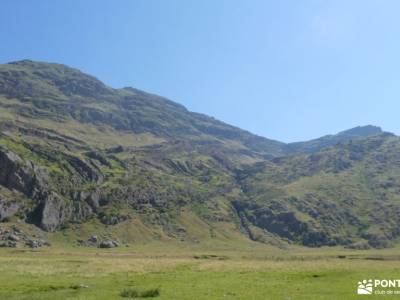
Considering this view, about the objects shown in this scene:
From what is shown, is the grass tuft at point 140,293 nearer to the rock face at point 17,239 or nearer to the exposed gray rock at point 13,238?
the rock face at point 17,239

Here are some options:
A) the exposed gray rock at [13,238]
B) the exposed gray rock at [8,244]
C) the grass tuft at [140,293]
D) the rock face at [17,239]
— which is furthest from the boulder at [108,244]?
the grass tuft at [140,293]

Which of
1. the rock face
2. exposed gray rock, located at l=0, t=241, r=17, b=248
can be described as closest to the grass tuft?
exposed gray rock, located at l=0, t=241, r=17, b=248

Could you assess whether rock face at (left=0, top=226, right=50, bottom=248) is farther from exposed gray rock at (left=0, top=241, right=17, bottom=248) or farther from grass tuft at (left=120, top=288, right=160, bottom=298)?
grass tuft at (left=120, top=288, right=160, bottom=298)

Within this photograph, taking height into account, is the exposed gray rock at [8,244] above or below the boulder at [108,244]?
above

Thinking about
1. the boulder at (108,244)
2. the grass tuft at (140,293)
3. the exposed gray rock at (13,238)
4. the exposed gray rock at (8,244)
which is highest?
the grass tuft at (140,293)

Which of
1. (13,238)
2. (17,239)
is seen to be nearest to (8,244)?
(13,238)

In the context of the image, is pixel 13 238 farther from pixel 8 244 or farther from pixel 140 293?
pixel 140 293

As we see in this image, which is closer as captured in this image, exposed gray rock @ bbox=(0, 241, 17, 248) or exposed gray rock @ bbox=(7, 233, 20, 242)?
exposed gray rock @ bbox=(0, 241, 17, 248)

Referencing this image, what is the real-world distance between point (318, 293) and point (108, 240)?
168808 millimetres

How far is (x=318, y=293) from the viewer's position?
131 ft

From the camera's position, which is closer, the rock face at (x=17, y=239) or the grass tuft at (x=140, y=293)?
the grass tuft at (x=140, y=293)

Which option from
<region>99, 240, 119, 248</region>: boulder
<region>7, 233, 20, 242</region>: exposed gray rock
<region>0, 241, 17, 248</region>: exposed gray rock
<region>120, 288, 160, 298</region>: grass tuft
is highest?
<region>120, 288, 160, 298</region>: grass tuft

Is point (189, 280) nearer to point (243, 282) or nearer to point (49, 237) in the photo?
point (243, 282)

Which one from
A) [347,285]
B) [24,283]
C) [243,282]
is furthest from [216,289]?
[24,283]
